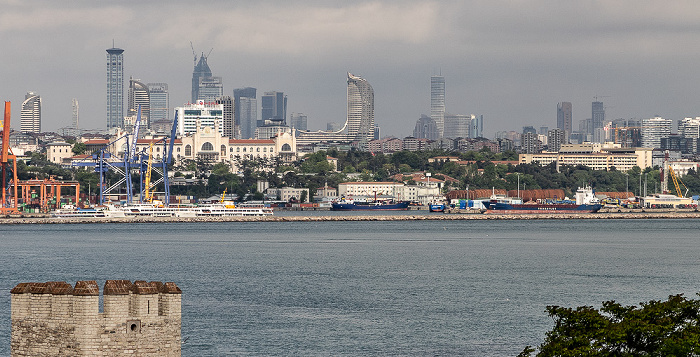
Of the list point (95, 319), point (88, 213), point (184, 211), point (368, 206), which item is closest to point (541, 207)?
point (368, 206)

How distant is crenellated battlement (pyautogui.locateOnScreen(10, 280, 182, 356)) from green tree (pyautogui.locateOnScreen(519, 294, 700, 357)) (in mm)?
5301

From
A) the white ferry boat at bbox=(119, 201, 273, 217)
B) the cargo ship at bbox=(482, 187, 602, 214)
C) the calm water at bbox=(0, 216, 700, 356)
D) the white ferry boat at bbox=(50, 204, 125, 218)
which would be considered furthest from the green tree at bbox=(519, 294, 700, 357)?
the cargo ship at bbox=(482, 187, 602, 214)

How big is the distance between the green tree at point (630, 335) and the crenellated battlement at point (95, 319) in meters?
5.30

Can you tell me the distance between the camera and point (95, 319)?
10383 mm

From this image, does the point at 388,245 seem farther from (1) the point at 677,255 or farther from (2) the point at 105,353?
(2) the point at 105,353

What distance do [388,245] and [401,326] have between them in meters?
38.6

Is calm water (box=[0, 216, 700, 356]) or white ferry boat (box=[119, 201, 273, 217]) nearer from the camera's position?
calm water (box=[0, 216, 700, 356])

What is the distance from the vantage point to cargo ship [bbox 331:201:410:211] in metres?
153

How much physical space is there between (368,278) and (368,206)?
109 meters

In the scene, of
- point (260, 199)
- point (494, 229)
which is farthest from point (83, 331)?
point (260, 199)

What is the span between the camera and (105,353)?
34.4 ft

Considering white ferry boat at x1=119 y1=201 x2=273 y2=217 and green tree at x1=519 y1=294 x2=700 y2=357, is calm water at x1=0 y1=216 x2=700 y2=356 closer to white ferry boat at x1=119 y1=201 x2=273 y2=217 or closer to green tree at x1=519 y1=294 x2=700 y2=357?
green tree at x1=519 y1=294 x2=700 y2=357

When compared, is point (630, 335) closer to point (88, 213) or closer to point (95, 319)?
point (95, 319)

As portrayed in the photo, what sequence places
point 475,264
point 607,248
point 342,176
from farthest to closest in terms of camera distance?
point 342,176
point 607,248
point 475,264
